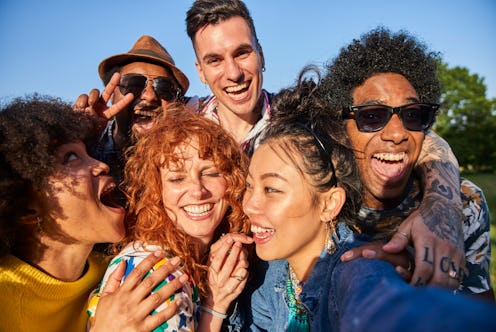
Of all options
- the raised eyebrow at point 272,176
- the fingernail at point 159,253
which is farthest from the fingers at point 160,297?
the raised eyebrow at point 272,176

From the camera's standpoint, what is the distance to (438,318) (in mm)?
868

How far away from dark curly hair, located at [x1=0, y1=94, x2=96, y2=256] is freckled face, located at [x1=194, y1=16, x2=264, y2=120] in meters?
1.94

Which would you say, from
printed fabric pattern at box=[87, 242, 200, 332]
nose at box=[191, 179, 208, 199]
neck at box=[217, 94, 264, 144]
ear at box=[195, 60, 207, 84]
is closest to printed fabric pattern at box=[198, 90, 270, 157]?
neck at box=[217, 94, 264, 144]

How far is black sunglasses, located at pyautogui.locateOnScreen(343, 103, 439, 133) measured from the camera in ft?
9.77

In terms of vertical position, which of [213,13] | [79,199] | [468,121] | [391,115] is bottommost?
[79,199]

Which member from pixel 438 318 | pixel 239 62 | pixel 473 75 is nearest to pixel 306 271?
pixel 438 318

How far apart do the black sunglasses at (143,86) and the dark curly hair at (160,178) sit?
4.29 feet

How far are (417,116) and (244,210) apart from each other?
1706 mm

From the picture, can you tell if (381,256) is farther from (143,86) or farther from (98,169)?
(143,86)

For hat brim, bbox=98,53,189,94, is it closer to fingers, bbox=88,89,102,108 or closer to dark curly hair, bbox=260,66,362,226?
fingers, bbox=88,89,102,108

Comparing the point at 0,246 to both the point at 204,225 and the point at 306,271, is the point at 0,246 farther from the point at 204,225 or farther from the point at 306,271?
the point at 306,271

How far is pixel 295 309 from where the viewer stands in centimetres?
271

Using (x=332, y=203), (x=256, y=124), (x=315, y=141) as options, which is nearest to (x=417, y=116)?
(x=315, y=141)

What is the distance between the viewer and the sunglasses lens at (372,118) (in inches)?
118
